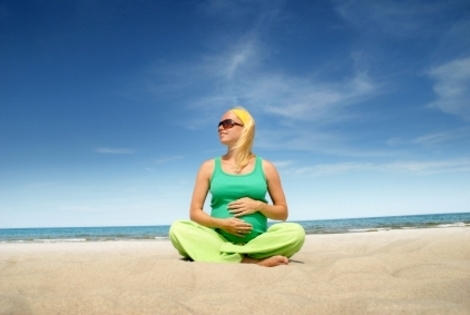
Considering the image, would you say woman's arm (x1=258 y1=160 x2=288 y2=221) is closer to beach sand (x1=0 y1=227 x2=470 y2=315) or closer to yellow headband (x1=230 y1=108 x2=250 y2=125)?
yellow headband (x1=230 y1=108 x2=250 y2=125)

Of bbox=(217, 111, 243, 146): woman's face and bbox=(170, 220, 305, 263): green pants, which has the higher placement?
bbox=(217, 111, 243, 146): woman's face

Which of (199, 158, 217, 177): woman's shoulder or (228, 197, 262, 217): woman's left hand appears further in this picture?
(199, 158, 217, 177): woman's shoulder

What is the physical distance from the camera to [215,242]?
3537 mm

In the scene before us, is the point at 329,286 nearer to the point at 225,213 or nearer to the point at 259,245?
the point at 259,245

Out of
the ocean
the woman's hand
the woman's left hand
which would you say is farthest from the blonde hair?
the ocean

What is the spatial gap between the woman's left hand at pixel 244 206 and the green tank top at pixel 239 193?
0.07 meters

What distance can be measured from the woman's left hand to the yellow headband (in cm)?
91

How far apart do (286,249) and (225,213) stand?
0.70 m

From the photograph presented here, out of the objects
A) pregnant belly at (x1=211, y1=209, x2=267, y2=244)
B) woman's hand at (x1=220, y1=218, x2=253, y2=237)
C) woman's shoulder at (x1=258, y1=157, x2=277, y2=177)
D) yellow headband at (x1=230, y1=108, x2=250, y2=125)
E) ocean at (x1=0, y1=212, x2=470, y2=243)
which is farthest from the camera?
ocean at (x1=0, y1=212, x2=470, y2=243)

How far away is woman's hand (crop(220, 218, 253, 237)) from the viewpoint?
11.3 feet

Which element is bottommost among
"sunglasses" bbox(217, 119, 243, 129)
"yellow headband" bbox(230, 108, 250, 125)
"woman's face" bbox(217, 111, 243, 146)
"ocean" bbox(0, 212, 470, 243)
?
"ocean" bbox(0, 212, 470, 243)

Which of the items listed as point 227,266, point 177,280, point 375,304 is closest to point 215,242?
point 227,266

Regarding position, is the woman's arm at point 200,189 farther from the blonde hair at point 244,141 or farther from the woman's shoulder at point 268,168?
the woman's shoulder at point 268,168

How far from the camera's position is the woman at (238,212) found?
11.4 ft
